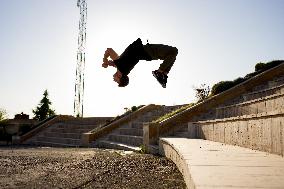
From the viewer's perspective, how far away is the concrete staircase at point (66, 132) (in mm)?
17794

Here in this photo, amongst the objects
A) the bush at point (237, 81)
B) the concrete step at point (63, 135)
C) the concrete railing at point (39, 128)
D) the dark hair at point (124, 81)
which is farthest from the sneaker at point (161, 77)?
the concrete railing at point (39, 128)

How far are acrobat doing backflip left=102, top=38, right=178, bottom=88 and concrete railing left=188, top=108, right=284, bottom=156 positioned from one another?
62.4 inches

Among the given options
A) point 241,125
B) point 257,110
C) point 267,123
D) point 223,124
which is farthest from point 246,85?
point 267,123

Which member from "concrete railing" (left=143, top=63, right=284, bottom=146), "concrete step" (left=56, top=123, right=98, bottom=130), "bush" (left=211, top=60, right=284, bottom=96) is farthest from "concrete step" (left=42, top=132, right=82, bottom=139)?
"bush" (left=211, top=60, right=284, bottom=96)

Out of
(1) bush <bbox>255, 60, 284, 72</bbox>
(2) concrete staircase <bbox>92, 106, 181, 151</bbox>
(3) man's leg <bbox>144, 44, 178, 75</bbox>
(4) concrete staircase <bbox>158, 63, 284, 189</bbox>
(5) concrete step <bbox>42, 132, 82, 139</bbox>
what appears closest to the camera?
(4) concrete staircase <bbox>158, 63, 284, 189</bbox>

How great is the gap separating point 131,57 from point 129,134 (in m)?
10.5

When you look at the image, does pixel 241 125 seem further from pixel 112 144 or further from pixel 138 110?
pixel 138 110

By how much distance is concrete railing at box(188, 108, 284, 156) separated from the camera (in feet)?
14.0

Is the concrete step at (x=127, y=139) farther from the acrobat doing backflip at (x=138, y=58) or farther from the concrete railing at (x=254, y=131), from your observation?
the acrobat doing backflip at (x=138, y=58)

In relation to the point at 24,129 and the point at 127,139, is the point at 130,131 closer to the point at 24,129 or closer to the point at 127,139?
the point at 127,139

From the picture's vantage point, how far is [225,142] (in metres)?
6.81

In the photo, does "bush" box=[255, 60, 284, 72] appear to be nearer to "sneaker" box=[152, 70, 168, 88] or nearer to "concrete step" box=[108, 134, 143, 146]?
"concrete step" box=[108, 134, 143, 146]

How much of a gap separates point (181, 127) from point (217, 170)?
790 cm

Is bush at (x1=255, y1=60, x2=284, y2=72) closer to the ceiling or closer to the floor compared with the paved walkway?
closer to the ceiling
